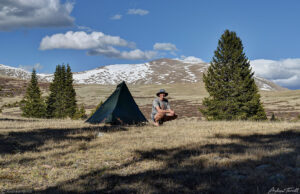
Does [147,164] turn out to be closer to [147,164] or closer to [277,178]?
[147,164]

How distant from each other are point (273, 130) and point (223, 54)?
21.8 metres

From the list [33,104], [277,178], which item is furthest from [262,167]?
[33,104]

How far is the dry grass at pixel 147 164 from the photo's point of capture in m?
5.26

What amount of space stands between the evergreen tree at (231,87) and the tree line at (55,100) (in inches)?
1036

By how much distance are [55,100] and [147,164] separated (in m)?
47.7

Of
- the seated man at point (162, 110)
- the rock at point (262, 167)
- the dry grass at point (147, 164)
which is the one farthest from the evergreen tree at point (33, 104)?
the rock at point (262, 167)

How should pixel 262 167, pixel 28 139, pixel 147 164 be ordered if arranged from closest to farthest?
pixel 262 167 < pixel 147 164 < pixel 28 139

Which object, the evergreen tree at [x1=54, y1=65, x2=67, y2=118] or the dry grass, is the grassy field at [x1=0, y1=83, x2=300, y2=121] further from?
the dry grass

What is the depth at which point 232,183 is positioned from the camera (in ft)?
17.1

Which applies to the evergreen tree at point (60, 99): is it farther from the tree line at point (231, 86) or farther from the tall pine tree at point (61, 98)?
the tree line at point (231, 86)

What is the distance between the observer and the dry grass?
526cm

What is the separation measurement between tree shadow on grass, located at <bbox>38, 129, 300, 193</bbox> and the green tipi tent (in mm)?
6990

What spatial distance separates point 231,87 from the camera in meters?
30.9

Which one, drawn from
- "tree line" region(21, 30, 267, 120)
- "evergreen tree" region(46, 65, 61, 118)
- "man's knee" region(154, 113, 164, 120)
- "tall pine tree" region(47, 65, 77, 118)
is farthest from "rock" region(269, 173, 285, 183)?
"evergreen tree" region(46, 65, 61, 118)
